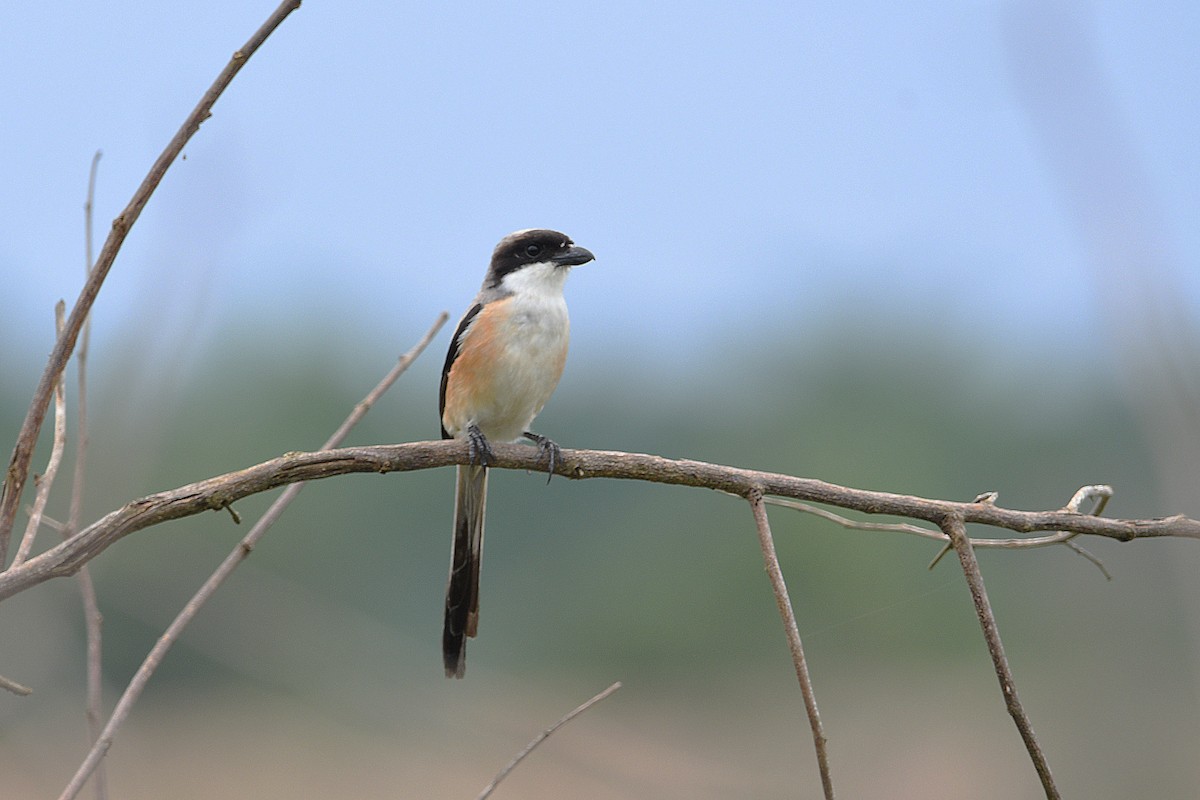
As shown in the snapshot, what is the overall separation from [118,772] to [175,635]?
40.3 m

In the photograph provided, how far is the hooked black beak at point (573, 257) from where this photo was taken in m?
4.06

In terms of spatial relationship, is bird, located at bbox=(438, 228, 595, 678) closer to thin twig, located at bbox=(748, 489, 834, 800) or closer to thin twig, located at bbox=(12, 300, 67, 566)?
thin twig, located at bbox=(12, 300, 67, 566)

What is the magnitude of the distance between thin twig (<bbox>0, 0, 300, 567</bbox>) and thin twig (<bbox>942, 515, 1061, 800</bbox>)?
125cm

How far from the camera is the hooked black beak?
13.3ft

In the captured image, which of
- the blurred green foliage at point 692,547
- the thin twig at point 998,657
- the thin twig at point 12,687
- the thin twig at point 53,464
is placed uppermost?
the thin twig at point 53,464

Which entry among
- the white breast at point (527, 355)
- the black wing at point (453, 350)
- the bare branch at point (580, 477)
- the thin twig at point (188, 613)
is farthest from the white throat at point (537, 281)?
the bare branch at point (580, 477)

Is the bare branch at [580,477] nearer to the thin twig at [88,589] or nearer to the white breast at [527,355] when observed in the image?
the thin twig at [88,589]

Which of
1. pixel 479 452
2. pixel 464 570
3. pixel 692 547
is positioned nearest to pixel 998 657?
pixel 479 452

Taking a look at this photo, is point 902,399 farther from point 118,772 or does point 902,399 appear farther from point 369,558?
point 118,772

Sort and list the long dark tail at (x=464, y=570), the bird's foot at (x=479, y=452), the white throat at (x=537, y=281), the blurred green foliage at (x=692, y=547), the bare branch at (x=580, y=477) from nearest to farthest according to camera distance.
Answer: the bare branch at (x=580, y=477) < the bird's foot at (x=479, y=452) < the long dark tail at (x=464, y=570) < the white throat at (x=537, y=281) < the blurred green foliage at (x=692, y=547)

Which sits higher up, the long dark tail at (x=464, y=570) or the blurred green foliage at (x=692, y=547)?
the long dark tail at (x=464, y=570)

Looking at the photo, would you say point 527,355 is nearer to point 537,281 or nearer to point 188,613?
point 537,281

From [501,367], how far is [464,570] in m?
0.63

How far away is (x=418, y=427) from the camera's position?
4000cm
